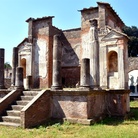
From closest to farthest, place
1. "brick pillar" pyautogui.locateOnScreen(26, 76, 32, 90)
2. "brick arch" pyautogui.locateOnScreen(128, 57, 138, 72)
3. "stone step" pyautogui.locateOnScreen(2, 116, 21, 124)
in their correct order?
"stone step" pyautogui.locateOnScreen(2, 116, 21, 124), "brick pillar" pyautogui.locateOnScreen(26, 76, 32, 90), "brick arch" pyautogui.locateOnScreen(128, 57, 138, 72)

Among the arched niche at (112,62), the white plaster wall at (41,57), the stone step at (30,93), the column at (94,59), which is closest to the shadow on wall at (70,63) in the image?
the white plaster wall at (41,57)

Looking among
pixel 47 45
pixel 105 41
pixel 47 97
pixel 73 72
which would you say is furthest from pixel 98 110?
pixel 47 45

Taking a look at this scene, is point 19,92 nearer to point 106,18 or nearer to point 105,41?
point 105,41

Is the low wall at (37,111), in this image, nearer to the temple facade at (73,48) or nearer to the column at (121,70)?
the column at (121,70)

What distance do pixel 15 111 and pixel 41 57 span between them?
9277 mm

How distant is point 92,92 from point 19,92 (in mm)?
3920

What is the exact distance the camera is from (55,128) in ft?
28.8

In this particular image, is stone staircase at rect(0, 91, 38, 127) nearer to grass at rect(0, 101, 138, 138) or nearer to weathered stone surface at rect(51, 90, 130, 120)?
grass at rect(0, 101, 138, 138)

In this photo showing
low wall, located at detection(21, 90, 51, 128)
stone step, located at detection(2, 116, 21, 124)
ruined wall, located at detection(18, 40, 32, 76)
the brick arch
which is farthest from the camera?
the brick arch

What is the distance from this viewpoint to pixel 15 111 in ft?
32.6

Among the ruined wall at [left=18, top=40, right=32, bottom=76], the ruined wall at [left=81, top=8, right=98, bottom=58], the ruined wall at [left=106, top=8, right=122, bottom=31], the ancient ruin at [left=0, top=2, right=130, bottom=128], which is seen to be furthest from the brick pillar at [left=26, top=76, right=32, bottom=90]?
the ruined wall at [left=106, top=8, right=122, bottom=31]

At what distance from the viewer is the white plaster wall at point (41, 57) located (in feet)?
60.7

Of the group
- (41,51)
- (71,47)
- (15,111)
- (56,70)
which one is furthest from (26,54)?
(15,111)

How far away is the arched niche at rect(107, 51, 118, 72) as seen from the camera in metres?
A: 15.1
